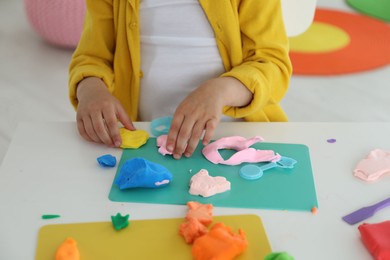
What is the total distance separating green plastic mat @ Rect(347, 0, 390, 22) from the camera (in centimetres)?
246

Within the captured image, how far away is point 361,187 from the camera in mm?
612

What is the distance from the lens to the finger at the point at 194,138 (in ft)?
2.19

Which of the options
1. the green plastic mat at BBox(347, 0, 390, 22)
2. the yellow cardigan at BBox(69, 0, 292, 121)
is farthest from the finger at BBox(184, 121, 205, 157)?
the green plastic mat at BBox(347, 0, 390, 22)

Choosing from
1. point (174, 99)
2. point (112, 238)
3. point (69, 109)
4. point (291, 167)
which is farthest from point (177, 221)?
point (69, 109)

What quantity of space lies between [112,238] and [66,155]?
0.19 meters

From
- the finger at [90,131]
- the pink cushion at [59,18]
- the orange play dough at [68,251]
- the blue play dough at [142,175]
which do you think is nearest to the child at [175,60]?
the finger at [90,131]

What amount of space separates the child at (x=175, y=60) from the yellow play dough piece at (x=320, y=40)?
50.8 inches

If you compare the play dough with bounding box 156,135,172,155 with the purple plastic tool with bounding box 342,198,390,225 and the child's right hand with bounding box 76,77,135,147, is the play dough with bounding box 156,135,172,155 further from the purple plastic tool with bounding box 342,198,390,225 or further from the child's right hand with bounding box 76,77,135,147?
the purple plastic tool with bounding box 342,198,390,225

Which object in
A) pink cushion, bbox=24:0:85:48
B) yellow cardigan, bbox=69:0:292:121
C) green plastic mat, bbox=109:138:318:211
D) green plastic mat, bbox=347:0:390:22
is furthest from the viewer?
green plastic mat, bbox=347:0:390:22

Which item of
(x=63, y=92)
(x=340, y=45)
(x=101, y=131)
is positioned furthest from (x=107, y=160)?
(x=340, y=45)

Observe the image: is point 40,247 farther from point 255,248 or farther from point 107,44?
point 107,44

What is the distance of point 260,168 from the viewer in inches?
25.0

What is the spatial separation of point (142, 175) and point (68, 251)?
0.13 m

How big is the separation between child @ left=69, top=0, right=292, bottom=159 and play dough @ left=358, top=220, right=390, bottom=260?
26 centimetres
